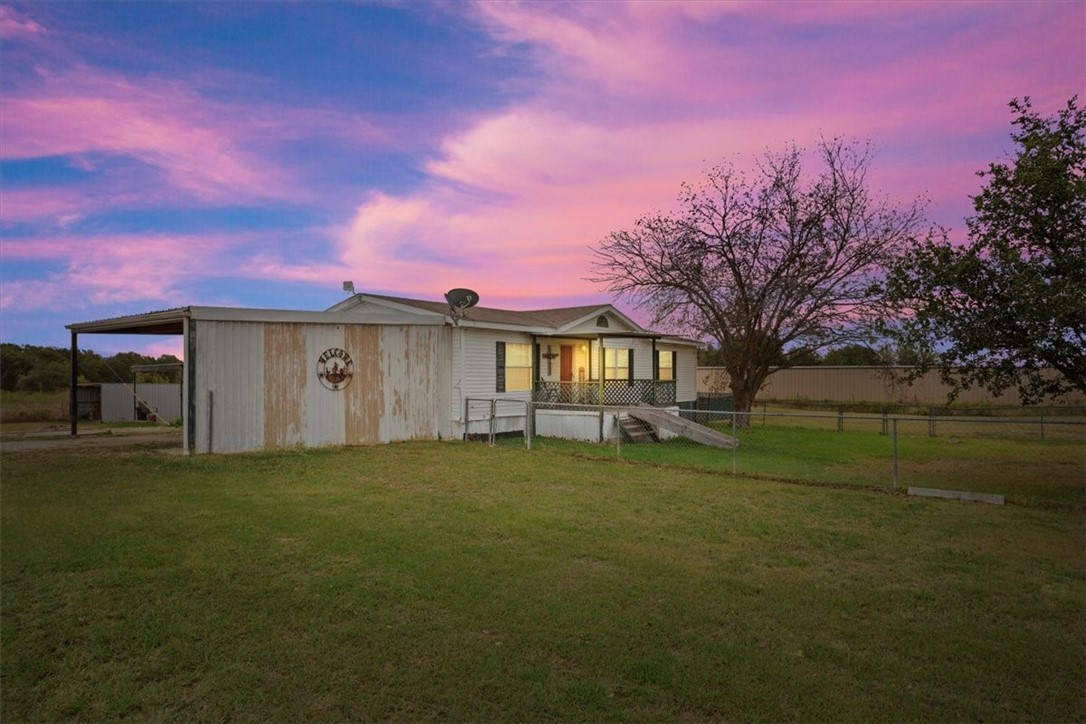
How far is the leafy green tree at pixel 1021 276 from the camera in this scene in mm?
9102

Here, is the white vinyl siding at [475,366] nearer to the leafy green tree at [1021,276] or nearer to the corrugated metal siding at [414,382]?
the corrugated metal siding at [414,382]

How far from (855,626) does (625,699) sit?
2158mm

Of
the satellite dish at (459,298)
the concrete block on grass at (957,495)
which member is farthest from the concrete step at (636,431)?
the concrete block on grass at (957,495)

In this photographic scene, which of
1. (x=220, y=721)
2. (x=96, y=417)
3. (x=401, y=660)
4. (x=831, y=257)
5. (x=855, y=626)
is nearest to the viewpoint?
(x=220, y=721)

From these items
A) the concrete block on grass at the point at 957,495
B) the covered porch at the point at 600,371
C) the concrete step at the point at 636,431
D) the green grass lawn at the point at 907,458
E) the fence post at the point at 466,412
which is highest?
the covered porch at the point at 600,371

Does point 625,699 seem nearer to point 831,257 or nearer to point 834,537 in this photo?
point 834,537

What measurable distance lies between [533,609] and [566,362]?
60.6ft

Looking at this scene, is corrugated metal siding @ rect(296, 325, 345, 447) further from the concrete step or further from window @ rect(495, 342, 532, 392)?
the concrete step

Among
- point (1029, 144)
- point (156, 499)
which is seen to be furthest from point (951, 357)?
point (156, 499)

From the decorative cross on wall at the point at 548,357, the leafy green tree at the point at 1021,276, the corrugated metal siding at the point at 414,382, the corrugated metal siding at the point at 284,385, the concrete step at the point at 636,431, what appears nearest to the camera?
the leafy green tree at the point at 1021,276

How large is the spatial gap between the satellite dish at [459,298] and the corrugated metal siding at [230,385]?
5.06m

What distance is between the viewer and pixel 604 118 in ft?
53.2

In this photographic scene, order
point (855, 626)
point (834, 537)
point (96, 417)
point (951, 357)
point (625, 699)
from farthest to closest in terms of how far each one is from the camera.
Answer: point (96, 417)
point (951, 357)
point (834, 537)
point (855, 626)
point (625, 699)

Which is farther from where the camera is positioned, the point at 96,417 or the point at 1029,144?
the point at 96,417
